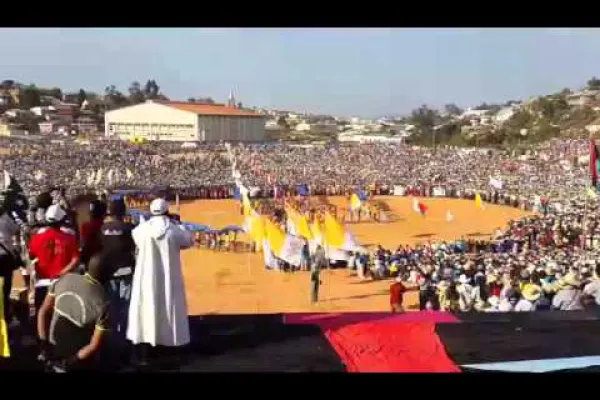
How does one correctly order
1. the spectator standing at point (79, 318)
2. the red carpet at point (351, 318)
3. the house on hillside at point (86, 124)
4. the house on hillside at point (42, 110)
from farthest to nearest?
the house on hillside at point (86, 124)
the house on hillside at point (42, 110)
the red carpet at point (351, 318)
the spectator standing at point (79, 318)

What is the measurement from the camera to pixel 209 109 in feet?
122

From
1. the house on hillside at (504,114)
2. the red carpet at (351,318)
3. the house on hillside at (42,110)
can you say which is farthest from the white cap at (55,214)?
the house on hillside at (504,114)

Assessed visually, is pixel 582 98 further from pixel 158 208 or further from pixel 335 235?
pixel 158 208

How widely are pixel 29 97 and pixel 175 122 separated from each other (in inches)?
271

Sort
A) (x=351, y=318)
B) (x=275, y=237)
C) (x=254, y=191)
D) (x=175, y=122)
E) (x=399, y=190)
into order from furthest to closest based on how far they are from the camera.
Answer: (x=399, y=190)
(x=254, y=191)
(x=175, y=122)
(x=275, y=237)
(x=351, y=318)

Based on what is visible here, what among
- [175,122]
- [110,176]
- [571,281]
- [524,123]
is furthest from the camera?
[524,123]

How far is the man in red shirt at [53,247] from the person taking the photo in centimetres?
389

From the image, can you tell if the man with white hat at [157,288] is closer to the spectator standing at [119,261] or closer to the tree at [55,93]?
the spectator standing at [119,261]

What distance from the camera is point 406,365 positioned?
12.6 feet

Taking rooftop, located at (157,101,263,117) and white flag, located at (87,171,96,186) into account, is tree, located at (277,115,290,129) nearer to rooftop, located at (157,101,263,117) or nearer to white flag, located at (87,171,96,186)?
rooftop, located at (157,101,263,117)

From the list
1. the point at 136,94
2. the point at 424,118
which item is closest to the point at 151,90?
the point at 136,94

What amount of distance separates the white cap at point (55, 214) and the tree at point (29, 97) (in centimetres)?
3135
